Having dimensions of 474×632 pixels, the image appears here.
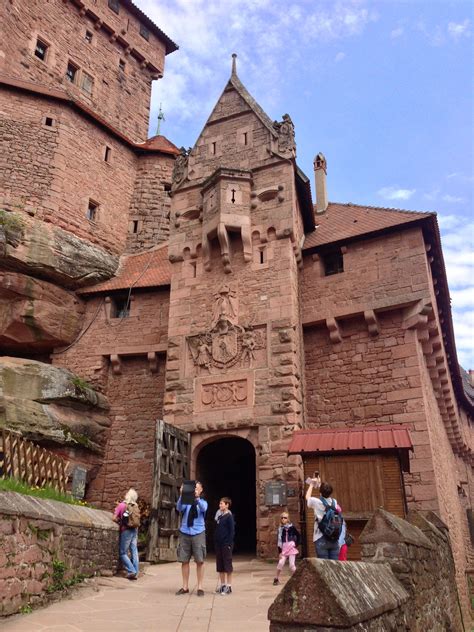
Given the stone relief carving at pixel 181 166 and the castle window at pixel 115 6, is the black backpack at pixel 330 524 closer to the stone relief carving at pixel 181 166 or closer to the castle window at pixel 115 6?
the stone relief carving at pixel 181 166

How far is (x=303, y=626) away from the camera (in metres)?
3.41

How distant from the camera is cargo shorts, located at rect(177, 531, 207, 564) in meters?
7.52

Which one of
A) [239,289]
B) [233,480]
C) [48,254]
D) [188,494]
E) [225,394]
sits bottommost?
[188,494]

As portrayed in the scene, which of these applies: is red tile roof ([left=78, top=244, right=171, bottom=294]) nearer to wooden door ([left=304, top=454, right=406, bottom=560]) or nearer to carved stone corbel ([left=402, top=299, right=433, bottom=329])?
carved stone corbel ([left=402, top=299, right=433, bottom=329])

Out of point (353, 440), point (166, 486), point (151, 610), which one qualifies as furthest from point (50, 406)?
point (151, 610)

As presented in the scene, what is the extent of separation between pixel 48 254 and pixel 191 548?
12272mm

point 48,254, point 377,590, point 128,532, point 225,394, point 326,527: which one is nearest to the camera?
point 377,590

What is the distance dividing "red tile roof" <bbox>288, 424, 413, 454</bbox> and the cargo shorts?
10.5 ft

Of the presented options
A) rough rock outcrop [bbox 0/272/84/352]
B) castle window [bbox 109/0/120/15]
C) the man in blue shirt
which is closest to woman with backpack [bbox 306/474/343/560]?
the man in blue shirt

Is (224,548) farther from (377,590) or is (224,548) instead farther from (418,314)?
(418,314)

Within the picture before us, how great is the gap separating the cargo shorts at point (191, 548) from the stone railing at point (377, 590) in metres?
2.44

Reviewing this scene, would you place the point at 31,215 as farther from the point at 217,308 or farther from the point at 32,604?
the point at 32,604

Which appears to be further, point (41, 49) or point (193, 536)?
point (41, 49)

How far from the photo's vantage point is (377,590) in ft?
14.2
